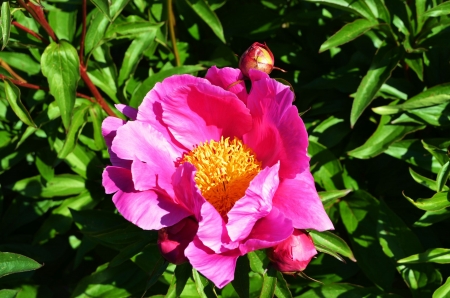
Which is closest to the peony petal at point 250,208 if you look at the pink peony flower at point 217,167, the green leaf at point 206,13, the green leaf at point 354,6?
the pink peony flower at point 217,167

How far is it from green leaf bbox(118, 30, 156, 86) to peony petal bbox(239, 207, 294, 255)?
106 centimetres

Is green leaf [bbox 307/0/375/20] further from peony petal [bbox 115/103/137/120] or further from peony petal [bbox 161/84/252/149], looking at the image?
peony petal [bbox 115/103/137/120]

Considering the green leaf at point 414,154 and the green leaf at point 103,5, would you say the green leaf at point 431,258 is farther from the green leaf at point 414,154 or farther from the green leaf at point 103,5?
the green leaf at point 103,5

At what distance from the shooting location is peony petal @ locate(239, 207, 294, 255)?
1229 mm

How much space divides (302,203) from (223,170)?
25 centimetres

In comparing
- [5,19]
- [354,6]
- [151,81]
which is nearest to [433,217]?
[354,6]

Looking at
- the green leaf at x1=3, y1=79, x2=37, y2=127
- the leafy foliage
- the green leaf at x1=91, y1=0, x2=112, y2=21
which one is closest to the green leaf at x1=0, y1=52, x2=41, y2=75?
the leafy foliage

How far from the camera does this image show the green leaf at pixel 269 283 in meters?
1.43

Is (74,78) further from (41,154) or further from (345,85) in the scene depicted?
(345,85)

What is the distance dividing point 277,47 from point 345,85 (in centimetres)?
36

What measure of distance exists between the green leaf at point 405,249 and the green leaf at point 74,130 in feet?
3.66

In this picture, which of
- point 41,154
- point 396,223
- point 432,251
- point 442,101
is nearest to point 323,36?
point 442,101

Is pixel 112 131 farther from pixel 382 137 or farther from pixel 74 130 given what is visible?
pixel 382 137

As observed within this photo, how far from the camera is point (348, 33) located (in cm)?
190
